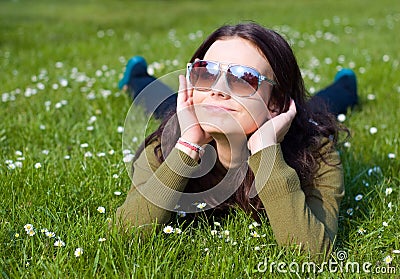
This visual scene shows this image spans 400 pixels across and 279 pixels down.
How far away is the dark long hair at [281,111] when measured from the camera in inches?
111

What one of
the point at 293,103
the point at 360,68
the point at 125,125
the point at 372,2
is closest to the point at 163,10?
the point at 372,2

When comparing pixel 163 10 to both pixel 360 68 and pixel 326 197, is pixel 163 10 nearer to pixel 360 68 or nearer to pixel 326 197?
pixel 360 68

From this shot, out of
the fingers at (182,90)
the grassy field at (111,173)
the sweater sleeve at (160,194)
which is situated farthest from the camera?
the fingers at (182,90)

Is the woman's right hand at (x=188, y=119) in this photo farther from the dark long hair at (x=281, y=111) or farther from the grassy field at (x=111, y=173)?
the grassy field at (x=111, y=173)

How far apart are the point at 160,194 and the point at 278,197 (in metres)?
0.59

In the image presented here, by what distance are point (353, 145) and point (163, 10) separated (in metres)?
13.2

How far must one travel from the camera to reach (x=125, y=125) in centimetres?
438

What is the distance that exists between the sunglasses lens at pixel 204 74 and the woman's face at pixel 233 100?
3cm

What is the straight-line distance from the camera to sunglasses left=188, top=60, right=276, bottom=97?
2646 mm

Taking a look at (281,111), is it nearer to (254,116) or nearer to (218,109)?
(254,116)

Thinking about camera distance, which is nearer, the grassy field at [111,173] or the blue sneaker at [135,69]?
the grassy field at [111,173]

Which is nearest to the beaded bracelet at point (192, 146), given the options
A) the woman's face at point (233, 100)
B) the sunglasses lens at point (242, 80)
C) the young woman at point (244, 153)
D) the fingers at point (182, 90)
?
the young woman at point (244, 153)

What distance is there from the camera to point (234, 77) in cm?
265

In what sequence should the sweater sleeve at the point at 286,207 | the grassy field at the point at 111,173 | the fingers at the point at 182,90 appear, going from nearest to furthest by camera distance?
the grassy field at the point at 111,173 → the sweater sleeve at the point at 286,207 → the fingers at the point at 182,90
